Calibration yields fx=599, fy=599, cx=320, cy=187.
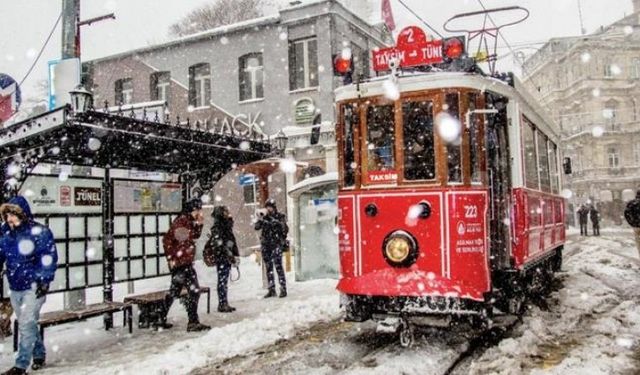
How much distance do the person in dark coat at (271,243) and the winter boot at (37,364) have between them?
18.0 ft

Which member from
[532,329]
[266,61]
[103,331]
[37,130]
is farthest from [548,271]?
[266,61]

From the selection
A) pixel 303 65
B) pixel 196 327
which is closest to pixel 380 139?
pixel 196 327

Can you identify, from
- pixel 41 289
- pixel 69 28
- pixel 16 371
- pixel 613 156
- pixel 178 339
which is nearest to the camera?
pixel 16 371

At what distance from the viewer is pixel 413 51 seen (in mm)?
7570

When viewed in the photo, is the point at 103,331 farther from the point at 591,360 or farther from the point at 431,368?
the point at 591,360

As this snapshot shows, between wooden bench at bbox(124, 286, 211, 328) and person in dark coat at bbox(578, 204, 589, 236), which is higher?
person in dark coat at bbox(578, 204, 589, 236)

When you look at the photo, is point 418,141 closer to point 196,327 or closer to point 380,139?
point 380,139

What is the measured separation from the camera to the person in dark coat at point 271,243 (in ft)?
39.7

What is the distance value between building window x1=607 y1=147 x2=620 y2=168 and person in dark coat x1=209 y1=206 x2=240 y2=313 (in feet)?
184

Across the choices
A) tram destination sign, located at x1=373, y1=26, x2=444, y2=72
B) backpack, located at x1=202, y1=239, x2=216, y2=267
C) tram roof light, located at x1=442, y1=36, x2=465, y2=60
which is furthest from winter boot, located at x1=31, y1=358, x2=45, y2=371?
tram roof light, located at x1=442, y1=36, x2=465, y2=60

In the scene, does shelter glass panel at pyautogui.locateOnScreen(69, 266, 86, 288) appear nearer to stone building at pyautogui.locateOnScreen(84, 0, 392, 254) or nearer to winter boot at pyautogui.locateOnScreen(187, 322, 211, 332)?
winter boot at pyautogui.locateOnScreen(187, 322, 211, 332)

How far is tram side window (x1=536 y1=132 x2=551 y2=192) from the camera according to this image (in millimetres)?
10148

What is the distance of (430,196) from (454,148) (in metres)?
0.65

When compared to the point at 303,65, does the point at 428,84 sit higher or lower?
lower
